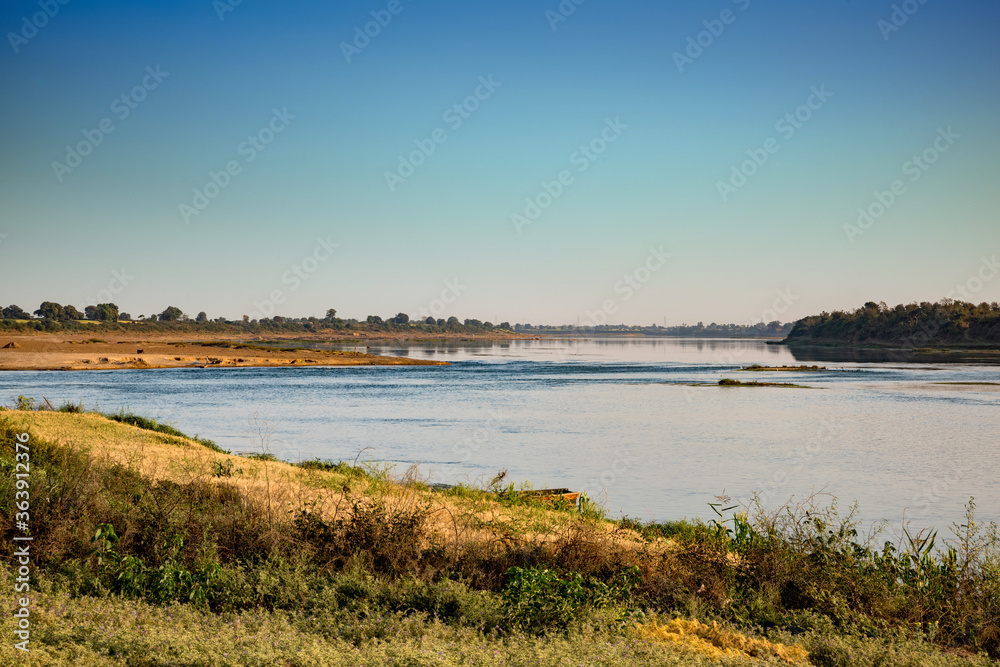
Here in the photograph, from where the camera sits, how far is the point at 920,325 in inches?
5797

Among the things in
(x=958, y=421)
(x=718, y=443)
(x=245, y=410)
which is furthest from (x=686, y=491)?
(x=245, y=410)

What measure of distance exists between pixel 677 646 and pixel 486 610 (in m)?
2.10

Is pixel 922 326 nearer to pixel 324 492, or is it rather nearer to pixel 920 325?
pixel 920 325

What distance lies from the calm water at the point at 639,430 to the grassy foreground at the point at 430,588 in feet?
19.3

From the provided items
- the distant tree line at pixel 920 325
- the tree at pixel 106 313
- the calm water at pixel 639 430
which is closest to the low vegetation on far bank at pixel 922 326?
the distant tree line at pixel 920 325

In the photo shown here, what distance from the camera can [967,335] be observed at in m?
137

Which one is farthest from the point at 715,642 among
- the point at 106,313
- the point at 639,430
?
the point at 106,313

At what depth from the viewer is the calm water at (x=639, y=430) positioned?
60.7 feet

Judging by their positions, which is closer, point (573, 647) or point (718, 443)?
point (573, 647)

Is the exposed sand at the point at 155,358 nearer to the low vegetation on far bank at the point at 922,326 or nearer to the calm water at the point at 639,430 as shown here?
the calm water at the point at 639,430

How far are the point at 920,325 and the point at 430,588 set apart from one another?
163 m

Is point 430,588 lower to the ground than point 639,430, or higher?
higher

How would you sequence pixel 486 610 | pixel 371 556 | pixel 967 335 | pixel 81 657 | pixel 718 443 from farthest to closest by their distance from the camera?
1. pixel 967 335
2. pixel 718 443
3. pixel 371 556
4. pixel 486 610
5. pixel 81 657

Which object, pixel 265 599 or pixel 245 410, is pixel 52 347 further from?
pixel 265 599
